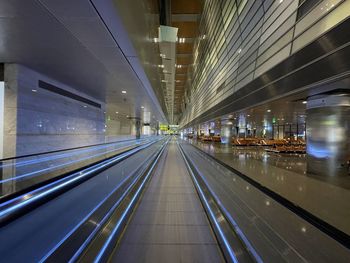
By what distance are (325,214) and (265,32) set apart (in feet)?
26.0

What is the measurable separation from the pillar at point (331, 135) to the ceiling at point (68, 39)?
6898mm

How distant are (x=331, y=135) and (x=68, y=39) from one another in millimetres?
8900

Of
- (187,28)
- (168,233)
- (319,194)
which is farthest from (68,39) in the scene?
(187,28)

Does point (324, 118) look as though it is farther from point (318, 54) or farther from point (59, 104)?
point (59, 104)

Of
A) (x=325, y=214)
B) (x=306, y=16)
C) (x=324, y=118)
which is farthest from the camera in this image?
(x=324, y=118)

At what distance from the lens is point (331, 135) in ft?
27.4

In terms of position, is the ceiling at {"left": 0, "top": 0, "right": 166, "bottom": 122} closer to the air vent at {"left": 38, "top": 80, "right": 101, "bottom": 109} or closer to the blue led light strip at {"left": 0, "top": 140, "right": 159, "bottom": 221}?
the air vent at {"left": 38, "top": 80, "right": 101, "bottom": 109}

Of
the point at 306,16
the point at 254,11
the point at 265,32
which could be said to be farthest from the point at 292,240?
the point at 254,11

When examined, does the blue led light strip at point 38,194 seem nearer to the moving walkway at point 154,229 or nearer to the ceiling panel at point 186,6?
the moving walkway at point 154,229

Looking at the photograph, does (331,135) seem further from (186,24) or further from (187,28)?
(187,28)

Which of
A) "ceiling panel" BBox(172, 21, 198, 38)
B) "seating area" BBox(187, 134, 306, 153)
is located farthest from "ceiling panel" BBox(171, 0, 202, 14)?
"seating area" BBox(187, 134, 306, 153)

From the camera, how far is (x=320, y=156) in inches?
340

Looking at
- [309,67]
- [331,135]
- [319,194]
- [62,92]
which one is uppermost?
[309,67]

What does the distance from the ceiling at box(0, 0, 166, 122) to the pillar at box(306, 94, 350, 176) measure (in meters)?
6.90
